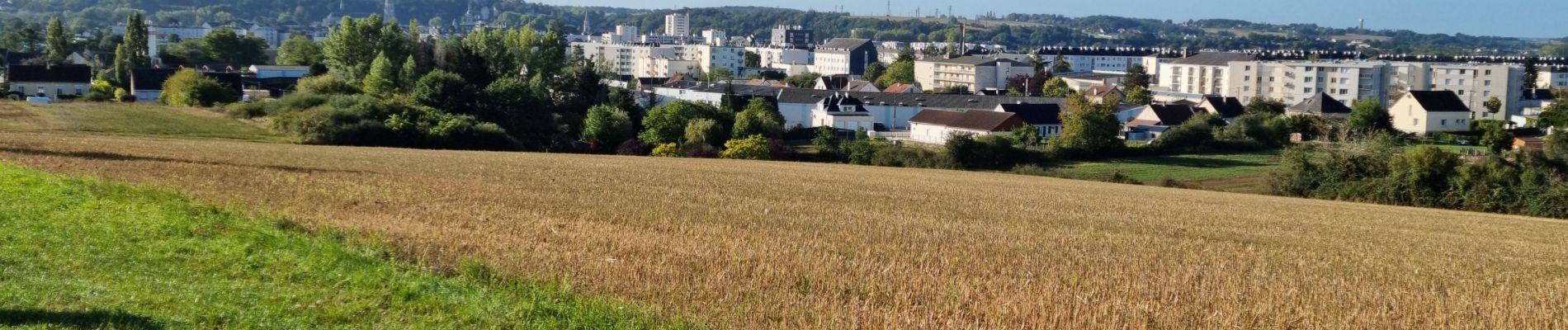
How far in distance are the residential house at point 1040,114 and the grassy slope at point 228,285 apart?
6865cm

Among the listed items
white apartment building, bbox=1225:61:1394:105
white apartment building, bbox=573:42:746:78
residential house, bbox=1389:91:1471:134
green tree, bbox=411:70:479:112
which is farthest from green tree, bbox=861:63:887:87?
green tree, bbox=411:70:479:112

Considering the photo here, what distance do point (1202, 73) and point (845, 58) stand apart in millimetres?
66917

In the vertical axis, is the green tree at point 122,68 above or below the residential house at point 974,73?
below

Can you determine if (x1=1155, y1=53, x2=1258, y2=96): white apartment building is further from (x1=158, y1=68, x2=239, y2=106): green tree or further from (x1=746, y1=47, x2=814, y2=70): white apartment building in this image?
(x1=158, y1=68, x2=239, y2=106): green tree

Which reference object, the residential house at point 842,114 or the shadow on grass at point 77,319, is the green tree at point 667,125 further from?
the shadow on grass at point 77,319

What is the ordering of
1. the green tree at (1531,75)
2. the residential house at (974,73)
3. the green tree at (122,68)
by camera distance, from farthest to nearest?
the residential house at (974,73) → the green tree at (1531,75) → the green tree at (122,68)

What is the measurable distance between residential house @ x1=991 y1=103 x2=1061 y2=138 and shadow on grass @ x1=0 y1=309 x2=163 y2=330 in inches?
2843

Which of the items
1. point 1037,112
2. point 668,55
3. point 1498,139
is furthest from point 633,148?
point 668,55

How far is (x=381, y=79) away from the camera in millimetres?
70312

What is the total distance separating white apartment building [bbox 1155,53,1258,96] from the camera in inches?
4791

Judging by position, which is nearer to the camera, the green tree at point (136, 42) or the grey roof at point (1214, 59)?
the green tree at point (136, 42)

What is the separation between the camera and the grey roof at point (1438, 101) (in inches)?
3248

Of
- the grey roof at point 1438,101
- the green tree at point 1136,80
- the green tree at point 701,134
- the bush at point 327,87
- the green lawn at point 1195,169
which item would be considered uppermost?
the green tree at point 1136,80

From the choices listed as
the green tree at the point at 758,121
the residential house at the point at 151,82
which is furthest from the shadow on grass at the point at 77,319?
the residential house at the point at 151,82
